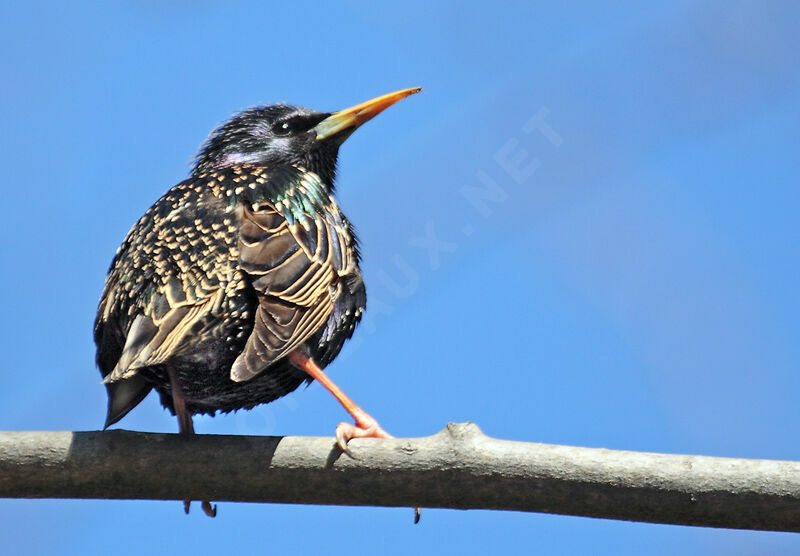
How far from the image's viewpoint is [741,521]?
3.20 metres

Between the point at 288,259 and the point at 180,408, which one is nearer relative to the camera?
the point at 288,259

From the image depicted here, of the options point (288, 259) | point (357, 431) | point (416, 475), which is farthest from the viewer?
point (288, 259)

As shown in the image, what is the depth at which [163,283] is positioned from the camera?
4336 mm

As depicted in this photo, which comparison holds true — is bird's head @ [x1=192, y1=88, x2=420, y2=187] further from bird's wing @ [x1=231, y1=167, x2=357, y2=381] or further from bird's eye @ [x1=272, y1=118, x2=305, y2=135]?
bird's wing @ [x1=231, y1=167, x2=357, y2=381]

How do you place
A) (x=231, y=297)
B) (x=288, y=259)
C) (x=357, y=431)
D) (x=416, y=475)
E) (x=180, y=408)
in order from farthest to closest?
(x=180, y=408), (x=288, y=259), (x=231, y=297), (x=357, y=431), (x=416, y=475)

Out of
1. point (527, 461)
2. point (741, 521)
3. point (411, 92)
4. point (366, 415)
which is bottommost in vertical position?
point (741, 521)

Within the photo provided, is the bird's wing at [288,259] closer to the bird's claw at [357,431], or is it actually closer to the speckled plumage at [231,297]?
the speckled plumage at [231,297]

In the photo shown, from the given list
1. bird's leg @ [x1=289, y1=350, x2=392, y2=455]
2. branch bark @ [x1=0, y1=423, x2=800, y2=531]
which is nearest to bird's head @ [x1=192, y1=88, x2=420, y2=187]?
bird's leg @ [x1=289, y1=350, x2=392, y2=455]

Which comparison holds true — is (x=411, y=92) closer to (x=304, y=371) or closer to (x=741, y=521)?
(x=304, y=371)

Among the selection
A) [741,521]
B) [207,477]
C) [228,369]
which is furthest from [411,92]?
[741,521]

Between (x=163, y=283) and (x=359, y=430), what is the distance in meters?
1.04

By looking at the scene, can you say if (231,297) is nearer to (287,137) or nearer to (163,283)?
(163,283)

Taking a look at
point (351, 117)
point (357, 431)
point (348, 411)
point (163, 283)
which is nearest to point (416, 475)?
point (357, 431)

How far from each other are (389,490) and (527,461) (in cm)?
48
